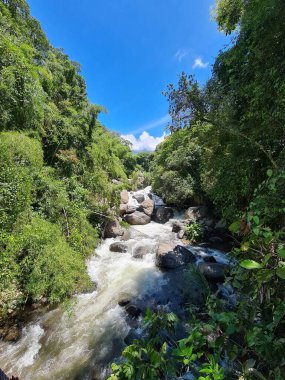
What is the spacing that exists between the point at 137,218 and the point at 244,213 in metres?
11.9

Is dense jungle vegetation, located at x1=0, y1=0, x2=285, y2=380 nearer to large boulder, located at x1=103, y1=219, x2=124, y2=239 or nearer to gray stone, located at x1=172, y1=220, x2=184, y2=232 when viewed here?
large boulder, located at x1=103, y1=219, x2=124, y2=239

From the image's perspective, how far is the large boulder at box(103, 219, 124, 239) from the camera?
10789 mm

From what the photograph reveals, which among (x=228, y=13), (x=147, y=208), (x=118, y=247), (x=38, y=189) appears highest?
(x=228, y=13)

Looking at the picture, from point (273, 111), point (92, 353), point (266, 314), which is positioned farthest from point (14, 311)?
point (273, 111)

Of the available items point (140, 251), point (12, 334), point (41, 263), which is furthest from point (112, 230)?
point (12, 334)

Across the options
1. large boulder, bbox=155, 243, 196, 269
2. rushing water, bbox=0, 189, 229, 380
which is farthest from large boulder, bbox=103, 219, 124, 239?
large boulder, bbox=155, 243, 196, 269

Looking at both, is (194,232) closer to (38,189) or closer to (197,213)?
(197,213)

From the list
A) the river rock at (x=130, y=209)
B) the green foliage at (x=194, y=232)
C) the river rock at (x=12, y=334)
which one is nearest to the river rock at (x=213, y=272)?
the green foliage at (x=194, y=232)

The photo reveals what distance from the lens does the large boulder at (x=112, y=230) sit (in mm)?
10789

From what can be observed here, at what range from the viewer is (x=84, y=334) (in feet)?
17.6

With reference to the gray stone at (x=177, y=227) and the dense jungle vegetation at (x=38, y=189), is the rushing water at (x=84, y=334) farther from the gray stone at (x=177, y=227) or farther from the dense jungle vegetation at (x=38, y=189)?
the gray stone at (x=177, y=227)

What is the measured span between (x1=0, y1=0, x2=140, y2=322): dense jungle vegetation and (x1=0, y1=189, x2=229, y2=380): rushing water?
78cm

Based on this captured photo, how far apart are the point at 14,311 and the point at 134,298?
11.1 ft

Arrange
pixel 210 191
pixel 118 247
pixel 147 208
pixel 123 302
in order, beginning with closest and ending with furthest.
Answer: pixel 123 302 → pixel 210 191 → pixel 118 247 → pixel 147 208
